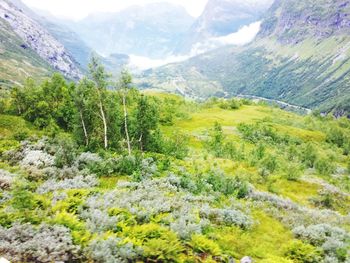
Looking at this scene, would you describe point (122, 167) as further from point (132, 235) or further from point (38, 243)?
point (38, 243)

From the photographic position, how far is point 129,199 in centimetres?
2538

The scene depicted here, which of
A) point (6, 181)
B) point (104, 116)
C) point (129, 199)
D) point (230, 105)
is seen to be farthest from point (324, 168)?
point (230, 105)

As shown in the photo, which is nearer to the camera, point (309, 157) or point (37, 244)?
point (37, 244)

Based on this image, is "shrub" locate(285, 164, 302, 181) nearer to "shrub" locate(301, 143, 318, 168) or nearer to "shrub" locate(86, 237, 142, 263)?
"shrub" locate(301, 143, 318, 168)

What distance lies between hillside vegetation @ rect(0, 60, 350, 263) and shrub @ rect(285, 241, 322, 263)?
6 cm

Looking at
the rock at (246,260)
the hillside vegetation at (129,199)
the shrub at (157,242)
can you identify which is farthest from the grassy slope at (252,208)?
the shrub at (157,242)

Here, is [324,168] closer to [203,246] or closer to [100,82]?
[100,82]

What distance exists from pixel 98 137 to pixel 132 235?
2877cm

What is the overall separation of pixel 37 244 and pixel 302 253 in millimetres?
15831

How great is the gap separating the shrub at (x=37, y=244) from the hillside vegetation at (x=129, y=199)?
0.05 meters

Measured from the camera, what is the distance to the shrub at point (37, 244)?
52.5 feet

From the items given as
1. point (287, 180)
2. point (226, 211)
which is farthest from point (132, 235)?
point (287, 180)

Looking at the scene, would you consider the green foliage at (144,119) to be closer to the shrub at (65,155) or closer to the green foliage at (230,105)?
the shrub at (65,155)

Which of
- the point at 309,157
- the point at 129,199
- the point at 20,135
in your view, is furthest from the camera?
the point at 309,157
